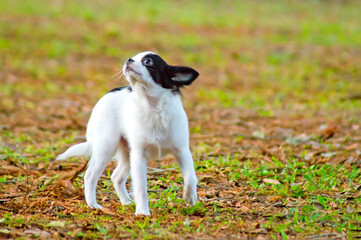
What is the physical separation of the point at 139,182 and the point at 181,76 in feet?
3.28

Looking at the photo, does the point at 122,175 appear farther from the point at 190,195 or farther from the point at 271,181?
the point at 271,181

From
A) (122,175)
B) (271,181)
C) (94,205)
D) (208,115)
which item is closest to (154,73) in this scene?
(122,175)

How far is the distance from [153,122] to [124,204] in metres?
0.93

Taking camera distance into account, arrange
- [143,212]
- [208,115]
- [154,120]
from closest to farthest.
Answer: [143,212] → [154,120] → [208,115]

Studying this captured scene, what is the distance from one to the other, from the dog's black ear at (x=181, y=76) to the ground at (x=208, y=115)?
3.66ft

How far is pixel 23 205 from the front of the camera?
4727 mm

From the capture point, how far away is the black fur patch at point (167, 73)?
4488mm

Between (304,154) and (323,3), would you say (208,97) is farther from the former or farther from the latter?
(323,3)

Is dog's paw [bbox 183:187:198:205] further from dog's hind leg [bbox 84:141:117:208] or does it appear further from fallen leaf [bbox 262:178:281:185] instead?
fallen leaf [bbox 262:178:281:185]

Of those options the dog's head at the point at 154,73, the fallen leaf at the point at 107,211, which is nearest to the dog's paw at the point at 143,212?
the fallen leaf at the point at 107,211

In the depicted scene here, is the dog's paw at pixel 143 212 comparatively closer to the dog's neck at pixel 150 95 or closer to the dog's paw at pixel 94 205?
the dog's paw at pixel 94 205

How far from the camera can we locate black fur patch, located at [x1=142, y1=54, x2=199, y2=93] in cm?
449

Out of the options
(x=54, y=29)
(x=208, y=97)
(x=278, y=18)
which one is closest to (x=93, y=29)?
(x=54, y=29)

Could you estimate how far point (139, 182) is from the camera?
14.8ft
